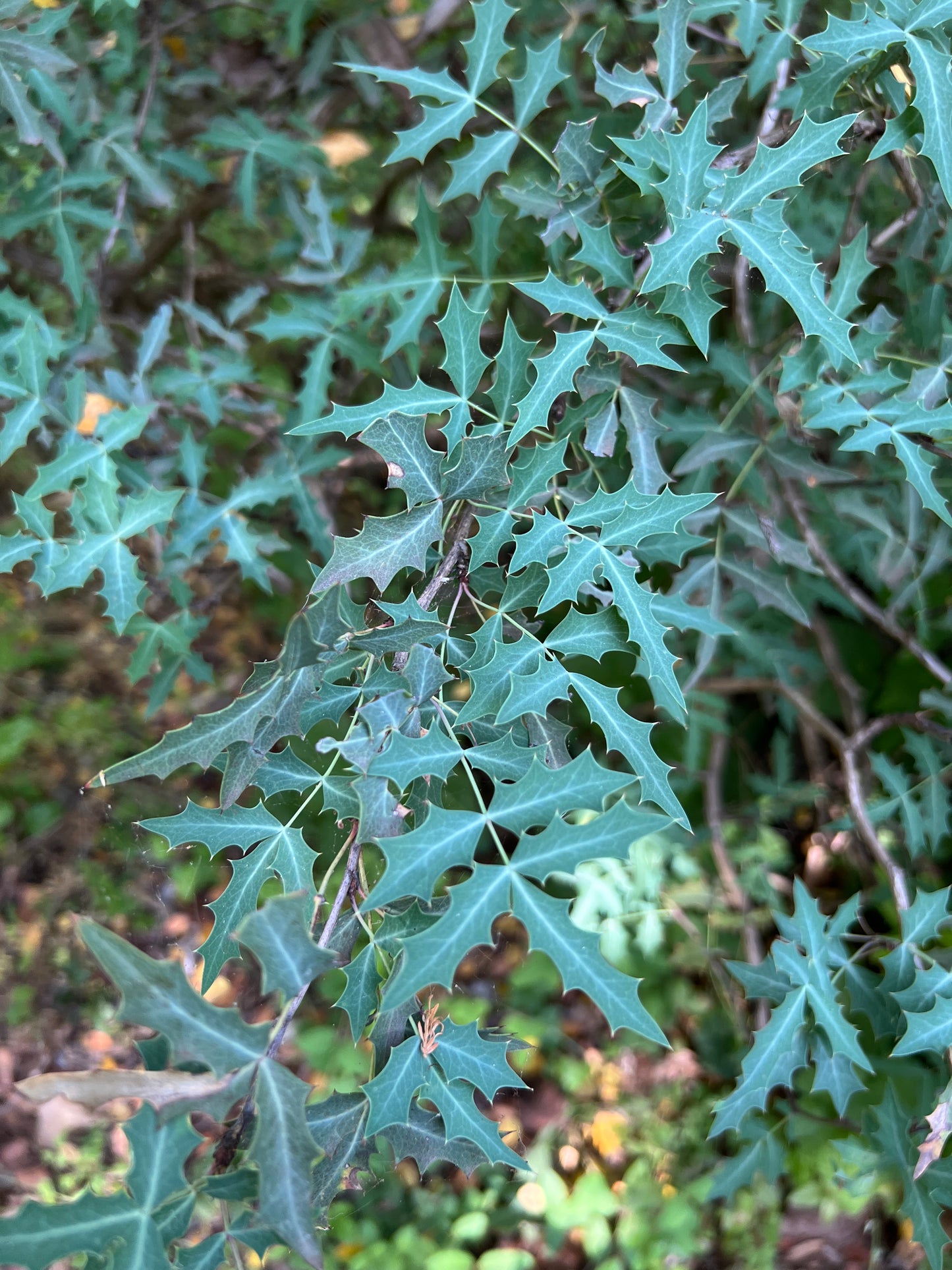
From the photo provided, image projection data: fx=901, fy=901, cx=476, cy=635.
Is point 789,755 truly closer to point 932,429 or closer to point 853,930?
point 853,930

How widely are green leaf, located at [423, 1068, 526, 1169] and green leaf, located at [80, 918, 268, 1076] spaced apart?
0.27m

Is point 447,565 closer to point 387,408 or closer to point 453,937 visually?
point 387,408

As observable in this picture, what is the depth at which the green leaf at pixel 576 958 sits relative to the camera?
78 cm

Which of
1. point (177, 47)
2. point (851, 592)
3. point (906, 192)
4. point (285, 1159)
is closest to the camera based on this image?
point (285, 1159)

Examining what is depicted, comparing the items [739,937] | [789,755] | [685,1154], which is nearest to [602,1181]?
[685,1154]

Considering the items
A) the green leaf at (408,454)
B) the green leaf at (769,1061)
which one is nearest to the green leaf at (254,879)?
the green leaf at (408,454)

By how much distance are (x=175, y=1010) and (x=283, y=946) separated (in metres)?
0.11

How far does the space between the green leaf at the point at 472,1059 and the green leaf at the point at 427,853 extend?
0.22 metres

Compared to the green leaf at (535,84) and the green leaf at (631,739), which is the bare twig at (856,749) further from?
the green leaf at (535,84)

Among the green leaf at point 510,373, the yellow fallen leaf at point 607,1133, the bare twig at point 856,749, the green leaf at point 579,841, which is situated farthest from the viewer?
the yellow fallen leaf at point 607,1133

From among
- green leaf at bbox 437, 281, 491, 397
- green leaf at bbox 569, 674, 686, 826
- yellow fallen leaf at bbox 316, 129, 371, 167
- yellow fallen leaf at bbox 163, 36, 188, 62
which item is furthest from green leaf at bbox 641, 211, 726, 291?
yellow fallen leaf at bbox 316, 129, 371, 167

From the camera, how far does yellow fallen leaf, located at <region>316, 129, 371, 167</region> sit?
8.59 ft

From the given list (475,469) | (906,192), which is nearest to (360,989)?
(475,469)

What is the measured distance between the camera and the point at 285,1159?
73cm
